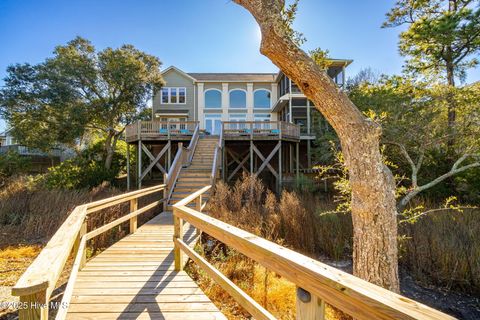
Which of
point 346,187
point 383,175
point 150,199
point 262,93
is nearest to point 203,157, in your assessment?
point 150,199

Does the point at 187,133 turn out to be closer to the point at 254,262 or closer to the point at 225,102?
the point at 225,102

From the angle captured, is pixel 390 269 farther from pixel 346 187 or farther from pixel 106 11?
pixel 106 11

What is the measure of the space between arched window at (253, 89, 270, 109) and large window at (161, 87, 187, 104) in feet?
19.1

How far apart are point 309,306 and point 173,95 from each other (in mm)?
19156

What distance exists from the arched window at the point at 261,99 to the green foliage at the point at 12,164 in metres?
16.8

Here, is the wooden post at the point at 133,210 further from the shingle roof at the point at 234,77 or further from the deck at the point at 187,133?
the shingle roof at the point at 234,77

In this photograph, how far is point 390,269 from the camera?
3.01m

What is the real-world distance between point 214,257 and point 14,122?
705 inches

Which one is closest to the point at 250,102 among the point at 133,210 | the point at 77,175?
the point at 77,175

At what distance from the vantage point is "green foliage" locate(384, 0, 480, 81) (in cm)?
914

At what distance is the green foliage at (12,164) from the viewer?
13332 mm

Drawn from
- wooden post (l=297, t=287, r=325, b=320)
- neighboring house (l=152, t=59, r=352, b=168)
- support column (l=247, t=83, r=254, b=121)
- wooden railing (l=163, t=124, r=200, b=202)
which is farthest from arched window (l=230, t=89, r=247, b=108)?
wooden post (l=297, t=287, r=325, b=320)

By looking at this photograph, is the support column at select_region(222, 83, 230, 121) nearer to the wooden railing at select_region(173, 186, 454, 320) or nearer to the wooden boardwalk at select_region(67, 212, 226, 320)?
the wooden boardwalk at select_region(67, 212, 226, 320)

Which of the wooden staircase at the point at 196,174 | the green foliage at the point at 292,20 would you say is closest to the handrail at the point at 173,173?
the wooden staircase at the point at 196,174
